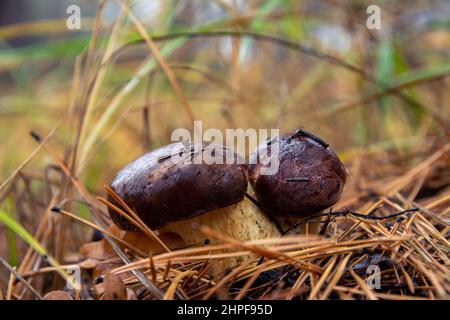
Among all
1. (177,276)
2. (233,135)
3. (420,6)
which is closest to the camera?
(177,276)

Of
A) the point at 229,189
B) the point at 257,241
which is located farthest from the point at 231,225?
the point at 257,241

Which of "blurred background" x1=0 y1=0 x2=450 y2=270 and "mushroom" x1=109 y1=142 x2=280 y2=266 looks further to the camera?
"blurred background" x1=0 y1=0 x2=450 y2=270

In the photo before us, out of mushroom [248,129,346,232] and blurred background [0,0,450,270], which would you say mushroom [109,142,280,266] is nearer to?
mushroom [248,129,346,232]

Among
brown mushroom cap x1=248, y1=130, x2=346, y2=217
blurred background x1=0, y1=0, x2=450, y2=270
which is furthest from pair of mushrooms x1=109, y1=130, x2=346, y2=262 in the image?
blurred background x1=0, y1=0, x2=450, y2=270

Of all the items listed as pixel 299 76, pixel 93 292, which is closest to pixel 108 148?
pixel 299 76

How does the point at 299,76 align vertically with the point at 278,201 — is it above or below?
above

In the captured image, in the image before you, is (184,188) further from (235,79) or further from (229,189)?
(235,79)
